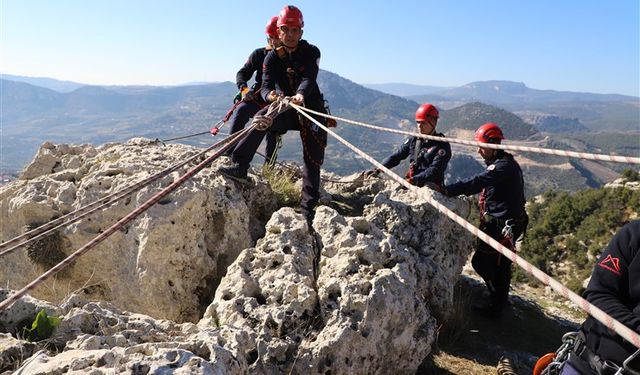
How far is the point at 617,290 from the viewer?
277cm

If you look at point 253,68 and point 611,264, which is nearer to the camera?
point 611,264

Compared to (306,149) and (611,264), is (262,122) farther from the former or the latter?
(611,264)

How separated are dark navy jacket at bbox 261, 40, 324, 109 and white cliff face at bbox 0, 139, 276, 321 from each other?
1.37 m

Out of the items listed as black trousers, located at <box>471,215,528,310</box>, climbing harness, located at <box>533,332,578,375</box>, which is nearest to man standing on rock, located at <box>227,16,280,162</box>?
black trousers, located at <box>471,215,528,310</box>

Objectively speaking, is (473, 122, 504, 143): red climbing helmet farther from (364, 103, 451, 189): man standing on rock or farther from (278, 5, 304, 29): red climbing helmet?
(278, 5, 304, 29): red climbing helmet

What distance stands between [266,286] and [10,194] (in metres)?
4.03

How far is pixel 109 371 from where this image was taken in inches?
92.4

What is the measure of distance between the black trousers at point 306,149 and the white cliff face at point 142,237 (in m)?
0.43

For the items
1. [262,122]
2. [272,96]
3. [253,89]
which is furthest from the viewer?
[253,89]

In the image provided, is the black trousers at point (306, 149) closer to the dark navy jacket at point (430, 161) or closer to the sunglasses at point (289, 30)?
the sunglasses at point (289, 30)

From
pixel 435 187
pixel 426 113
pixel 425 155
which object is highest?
pixel 426 113

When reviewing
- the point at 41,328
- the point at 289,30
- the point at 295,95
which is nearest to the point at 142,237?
the point at 41,328

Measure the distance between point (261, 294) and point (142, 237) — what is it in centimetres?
161

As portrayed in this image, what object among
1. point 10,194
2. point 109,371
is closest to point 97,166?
point 10,194
